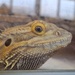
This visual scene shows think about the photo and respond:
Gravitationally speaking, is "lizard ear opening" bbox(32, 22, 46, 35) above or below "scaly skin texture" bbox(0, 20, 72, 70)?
above

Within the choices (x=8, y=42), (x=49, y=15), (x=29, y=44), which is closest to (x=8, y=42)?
(x=8, y=42)

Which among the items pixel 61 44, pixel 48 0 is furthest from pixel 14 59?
pixel 48 0

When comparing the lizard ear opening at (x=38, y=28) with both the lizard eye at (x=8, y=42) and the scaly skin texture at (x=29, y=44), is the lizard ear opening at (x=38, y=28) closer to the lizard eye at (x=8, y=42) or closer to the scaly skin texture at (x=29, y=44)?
the scaly skin texture at (x=29, y=44)

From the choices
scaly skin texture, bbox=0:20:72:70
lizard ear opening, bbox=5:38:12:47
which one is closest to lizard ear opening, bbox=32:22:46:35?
scaly skin texture, bbox=0:20:72:70

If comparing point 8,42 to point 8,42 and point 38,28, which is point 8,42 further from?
point 38,28

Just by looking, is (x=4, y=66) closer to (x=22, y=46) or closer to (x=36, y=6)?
(x=22, y=46)

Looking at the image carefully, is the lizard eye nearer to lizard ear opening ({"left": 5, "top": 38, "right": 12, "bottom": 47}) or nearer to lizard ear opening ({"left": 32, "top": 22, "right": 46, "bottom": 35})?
lizard ear opening ({"left": 5, "top": 38, "right": 12, "bottom": 47})

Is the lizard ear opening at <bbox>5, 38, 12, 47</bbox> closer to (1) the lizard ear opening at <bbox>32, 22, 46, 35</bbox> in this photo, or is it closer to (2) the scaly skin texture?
(2) the scaly skin texture
